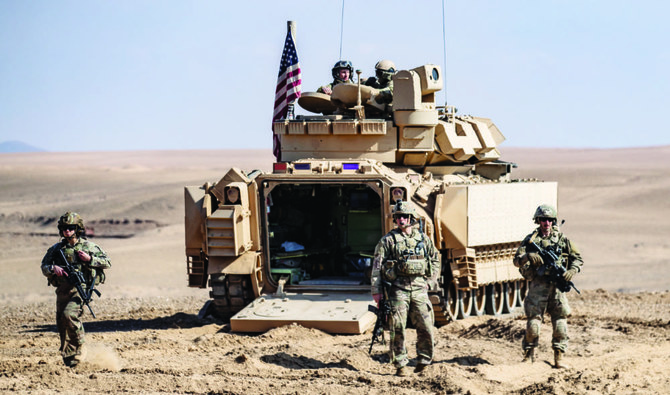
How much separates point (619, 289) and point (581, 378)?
42.0 ft

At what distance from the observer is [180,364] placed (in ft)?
39.0

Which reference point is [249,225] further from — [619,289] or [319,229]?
[619,289]

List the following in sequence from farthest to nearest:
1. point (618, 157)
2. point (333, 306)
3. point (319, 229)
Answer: point (618, 157) < point (319, 229) < point (333, 306)

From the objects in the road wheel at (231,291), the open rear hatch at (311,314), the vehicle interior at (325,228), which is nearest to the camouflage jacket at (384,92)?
the vehicle interior at (325,228)

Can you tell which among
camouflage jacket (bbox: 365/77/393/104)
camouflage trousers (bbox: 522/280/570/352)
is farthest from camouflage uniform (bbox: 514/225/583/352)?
camouflage jacket (bbox: 365/77/393/104)

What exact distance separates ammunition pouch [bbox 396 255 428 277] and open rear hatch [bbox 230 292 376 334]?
7.99 feet

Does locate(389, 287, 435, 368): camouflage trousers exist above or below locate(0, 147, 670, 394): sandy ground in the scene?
above

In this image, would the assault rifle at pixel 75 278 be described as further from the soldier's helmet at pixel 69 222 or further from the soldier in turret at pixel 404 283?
the soldier in turret at pixel 404 283

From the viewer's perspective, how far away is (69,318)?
11.5m

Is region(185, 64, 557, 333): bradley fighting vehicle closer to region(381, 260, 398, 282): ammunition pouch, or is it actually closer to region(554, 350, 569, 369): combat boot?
region(381, 260, 398, 282): ammunition pouch

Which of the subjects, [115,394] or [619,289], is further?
[619,289]

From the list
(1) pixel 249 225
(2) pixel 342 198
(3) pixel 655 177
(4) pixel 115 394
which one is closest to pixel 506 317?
(2) pixel 342 198

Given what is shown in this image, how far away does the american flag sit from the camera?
19562 mm

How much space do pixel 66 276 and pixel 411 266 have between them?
3.52 metres
